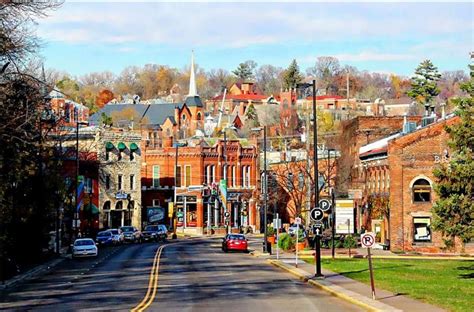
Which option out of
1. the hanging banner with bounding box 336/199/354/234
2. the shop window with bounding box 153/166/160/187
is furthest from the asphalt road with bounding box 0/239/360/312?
the shop window with bounding box 153/166/160/187

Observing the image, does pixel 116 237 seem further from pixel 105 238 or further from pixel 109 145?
pixel 109 145

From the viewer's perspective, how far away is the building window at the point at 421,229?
205 feet

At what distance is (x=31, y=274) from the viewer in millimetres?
46281

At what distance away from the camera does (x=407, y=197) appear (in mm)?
62875

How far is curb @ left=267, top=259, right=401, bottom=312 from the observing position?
1109 inches

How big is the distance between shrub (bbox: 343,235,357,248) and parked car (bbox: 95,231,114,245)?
24.4m

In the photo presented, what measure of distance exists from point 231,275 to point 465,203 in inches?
441

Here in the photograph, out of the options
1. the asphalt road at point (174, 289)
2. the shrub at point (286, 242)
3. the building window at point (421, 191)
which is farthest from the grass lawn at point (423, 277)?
the shrub at point (286, 242)

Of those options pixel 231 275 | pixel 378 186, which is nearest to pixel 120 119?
pixel 378 186

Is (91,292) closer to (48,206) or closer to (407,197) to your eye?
(48,206)

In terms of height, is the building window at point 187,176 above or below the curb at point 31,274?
above

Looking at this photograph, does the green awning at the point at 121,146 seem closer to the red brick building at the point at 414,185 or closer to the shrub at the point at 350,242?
the shrub at the point at 350,242

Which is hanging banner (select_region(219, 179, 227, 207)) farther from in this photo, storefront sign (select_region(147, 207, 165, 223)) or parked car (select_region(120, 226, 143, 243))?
parked car (select_region(120, 226, 143, 243))

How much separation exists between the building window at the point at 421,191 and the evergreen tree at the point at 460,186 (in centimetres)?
2267
